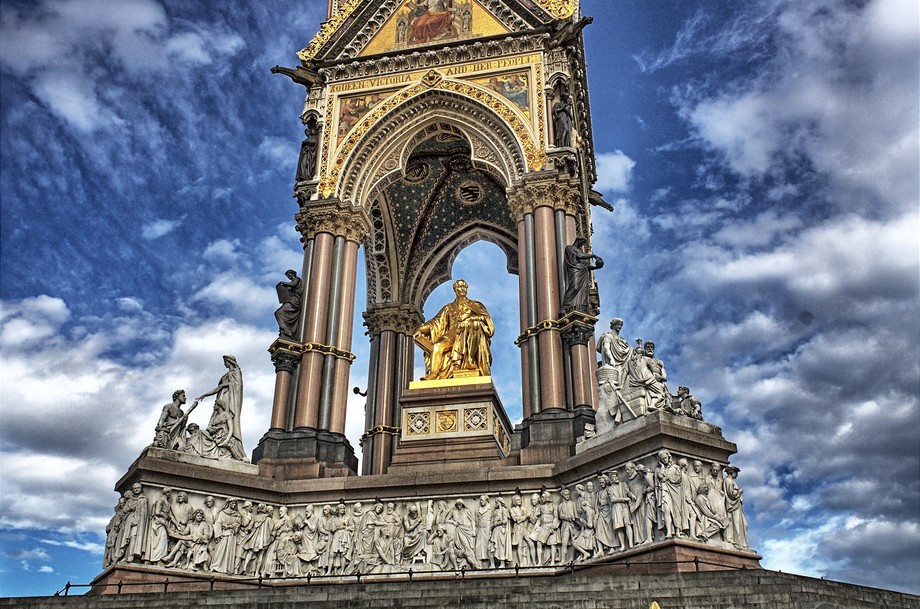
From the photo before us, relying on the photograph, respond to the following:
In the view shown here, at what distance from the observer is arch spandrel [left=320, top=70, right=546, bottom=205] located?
21.2 meters

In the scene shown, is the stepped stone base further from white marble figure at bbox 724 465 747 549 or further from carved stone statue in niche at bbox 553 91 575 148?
carved stone statue in niche at bbox 553 91 575 148

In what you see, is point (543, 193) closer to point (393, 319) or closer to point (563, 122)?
point (563, 122)

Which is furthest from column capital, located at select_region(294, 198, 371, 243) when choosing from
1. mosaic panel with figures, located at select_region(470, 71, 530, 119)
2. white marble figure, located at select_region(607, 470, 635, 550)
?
white marble figure, located at select_region(607, 470, 635, 550)

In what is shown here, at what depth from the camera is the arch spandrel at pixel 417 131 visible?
69.6 feet

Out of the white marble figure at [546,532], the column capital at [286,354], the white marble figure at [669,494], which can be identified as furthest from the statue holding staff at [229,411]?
the white marble figure at [669,494]

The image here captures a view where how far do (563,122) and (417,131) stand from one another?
400cm


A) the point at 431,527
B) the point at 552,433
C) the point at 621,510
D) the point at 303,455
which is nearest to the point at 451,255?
the point at 303,455

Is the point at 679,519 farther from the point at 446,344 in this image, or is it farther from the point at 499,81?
the point at 499,81

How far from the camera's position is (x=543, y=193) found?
20.0 m

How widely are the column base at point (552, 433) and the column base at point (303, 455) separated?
3.94m

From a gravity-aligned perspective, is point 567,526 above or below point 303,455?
below

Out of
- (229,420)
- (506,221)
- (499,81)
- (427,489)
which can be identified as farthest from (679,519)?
(506,221)

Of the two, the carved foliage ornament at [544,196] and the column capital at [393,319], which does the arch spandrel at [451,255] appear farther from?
the carved foliage ornament at [544,196]

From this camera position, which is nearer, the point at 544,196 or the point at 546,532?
the point at 546,532
